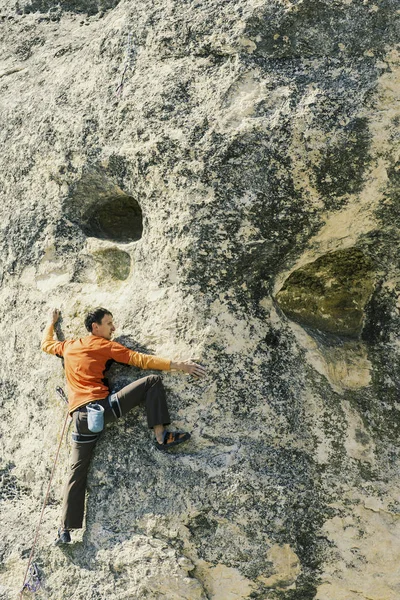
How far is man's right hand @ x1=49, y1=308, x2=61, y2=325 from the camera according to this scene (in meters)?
4.93

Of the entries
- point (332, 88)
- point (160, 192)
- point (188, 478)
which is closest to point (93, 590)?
point (188, 478)

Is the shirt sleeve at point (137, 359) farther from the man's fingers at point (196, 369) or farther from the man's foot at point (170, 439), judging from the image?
the man's foot at point (170, 439)

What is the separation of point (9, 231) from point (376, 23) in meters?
2.84

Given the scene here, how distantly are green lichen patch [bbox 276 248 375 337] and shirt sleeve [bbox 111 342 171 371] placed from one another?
101cm

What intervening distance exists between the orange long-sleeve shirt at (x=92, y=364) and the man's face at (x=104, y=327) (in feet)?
0.10

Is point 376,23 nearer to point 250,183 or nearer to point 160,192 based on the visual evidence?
point 250,183

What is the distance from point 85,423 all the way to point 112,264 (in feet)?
3.73

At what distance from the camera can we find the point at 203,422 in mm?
4457

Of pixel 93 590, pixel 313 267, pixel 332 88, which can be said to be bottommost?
pixel 93 590

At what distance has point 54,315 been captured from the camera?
4941 mm

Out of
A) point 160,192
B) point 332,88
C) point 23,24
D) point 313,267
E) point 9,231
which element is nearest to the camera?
point 332,88

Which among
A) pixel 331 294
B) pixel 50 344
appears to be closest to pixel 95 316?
pixel 50 344

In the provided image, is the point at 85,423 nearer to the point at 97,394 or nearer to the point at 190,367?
the point at 97,394

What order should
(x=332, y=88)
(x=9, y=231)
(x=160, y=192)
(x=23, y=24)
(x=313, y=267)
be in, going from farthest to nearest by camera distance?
1. (x=23, y=24)
2. (x=9, y=231)
3. (x=313, y=267)
4. (x=160, y=192)
5. (x=332, y=88)
